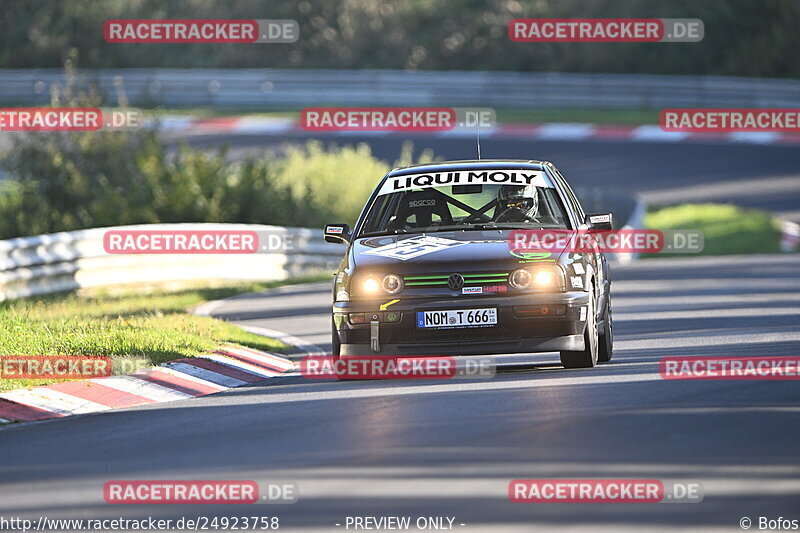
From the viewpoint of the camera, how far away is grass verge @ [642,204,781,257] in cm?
3222

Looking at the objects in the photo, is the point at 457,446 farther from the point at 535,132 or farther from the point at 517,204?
the point at 535,132

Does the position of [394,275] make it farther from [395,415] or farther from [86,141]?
[86,141]

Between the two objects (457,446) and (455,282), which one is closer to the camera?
(457,446)

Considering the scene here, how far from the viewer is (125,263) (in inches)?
948

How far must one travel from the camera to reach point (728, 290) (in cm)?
2183

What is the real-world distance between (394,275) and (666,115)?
32.4 m

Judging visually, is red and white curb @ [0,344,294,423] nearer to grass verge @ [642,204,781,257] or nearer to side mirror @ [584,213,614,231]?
side mirror @ [584,213,614,231]

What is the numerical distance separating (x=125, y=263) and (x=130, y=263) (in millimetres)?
97

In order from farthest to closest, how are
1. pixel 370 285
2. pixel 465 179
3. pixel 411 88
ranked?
pixel 411 88
pixel 465 179
pixel 370 285

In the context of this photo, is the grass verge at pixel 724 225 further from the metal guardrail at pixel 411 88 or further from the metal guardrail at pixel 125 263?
the metal guardrail at pixel 411 88

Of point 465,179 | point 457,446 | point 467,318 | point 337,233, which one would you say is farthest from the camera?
point 465,179

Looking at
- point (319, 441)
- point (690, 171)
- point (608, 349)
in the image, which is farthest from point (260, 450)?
point (690, 171)

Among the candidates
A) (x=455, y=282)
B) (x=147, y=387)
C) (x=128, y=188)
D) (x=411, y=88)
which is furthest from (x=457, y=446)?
(x=411, y=88)

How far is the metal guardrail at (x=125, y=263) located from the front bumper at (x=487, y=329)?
10.2m
